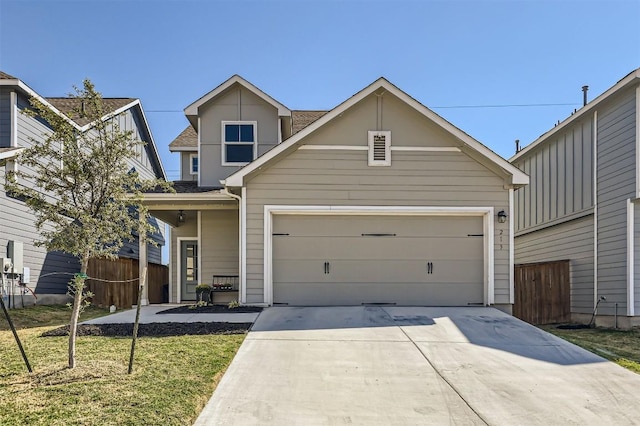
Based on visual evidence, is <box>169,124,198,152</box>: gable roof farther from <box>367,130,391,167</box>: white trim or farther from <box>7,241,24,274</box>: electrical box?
<box>367,130,391,167</box>: white trim

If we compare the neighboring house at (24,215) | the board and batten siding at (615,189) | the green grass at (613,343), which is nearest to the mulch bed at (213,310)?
the neighboring house at (24,215)

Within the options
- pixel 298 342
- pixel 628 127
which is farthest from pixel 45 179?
pixel 628 127

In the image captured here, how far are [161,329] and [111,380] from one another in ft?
9.35

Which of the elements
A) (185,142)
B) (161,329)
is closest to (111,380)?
(161,329)

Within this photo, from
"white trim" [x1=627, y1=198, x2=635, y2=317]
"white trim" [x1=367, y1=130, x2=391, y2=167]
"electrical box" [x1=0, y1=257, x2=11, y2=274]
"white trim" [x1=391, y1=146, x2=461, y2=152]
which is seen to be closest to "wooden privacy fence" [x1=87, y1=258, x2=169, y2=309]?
"electrical box" [x1=0, y1=257, x2=11, y2=274]

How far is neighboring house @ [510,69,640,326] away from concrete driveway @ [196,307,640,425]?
4.12 meters

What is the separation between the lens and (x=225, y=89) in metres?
13.6

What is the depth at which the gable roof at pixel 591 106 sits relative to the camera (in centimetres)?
1100

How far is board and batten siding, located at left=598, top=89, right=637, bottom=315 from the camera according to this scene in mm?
11352

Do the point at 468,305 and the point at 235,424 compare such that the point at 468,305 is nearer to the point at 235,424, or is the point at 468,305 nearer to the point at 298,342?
the point at 298,342

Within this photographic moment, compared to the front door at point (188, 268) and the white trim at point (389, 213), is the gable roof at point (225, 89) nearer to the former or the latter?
the front door at point (188, 268)

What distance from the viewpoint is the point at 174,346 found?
7289 mm

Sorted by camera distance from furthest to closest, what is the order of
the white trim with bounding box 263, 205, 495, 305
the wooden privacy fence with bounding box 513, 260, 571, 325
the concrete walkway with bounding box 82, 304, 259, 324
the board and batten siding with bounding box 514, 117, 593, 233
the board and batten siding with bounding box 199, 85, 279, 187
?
the board and batten siding with bounding box 199, 85, 279, 187 → the wooden privacy fence with bounding box 513, 260, 571, 325 → the board and batten siding with bounding box 514, 117, 593, 233 → the white trim with bounding box 263, 205, 495, 305 → the concrete walkway with bounding box 82, 304, 259, 324

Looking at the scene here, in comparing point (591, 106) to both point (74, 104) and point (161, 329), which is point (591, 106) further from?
point (74, 104)
